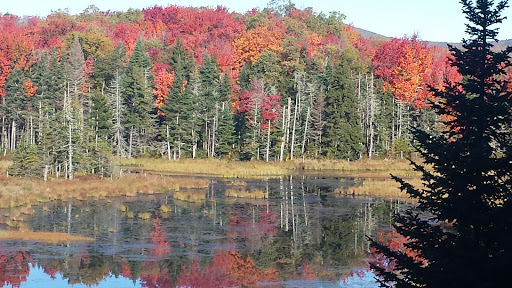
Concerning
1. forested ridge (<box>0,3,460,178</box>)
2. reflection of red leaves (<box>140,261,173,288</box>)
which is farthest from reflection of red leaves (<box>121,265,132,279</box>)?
forested ridge (<box>0,3,460,178</box>)

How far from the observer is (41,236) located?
31.8 meters

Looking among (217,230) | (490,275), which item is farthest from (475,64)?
(217,230)

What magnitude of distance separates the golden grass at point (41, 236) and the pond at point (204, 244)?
37.2 inches

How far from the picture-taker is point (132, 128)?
7906cm

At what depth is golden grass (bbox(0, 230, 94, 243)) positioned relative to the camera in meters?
31.3

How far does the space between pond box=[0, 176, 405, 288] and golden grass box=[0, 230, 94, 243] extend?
0.94 meters

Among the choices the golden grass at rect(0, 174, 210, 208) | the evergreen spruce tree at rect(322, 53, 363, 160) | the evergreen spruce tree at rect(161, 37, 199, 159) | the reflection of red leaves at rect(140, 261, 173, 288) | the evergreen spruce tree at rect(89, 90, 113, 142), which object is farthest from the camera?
the evergreen spruce tree at rect(322, 53, 363, 160)

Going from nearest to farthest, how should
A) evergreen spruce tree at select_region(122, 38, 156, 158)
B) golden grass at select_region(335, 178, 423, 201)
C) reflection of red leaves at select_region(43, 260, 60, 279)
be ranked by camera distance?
reflection of red leaves at select_region(43, 260, 60, 279), golden grass at select_region(335, 178, 423, 201), evergreen spruce tree at select_region(122, 38, 156, 158)

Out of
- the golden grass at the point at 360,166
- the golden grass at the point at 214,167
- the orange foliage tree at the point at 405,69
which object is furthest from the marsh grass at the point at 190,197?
the orange foliage tree at the point at 405,69

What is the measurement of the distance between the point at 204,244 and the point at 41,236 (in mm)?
7880

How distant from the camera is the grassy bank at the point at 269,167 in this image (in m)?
66.4

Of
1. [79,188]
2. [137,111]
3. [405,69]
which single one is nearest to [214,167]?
[137,111]

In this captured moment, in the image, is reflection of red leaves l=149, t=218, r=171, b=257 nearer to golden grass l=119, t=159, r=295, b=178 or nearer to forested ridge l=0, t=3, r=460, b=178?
golden grass l=119, t=159, r=295, b=178

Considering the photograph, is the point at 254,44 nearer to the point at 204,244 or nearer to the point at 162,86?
the point at 162,86
